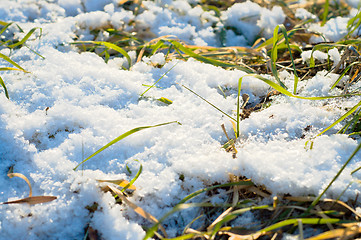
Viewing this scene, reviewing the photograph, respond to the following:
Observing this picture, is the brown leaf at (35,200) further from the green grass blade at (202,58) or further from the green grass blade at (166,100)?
the green grass blade at (202,58)

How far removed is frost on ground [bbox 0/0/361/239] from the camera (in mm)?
935

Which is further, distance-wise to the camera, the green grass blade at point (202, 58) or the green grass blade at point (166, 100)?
the green grass blade at point (202, 58)

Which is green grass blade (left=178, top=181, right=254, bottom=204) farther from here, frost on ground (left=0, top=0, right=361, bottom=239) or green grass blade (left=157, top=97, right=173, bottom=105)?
green grass blade (left=157, top=97, right=173, bottom=105)

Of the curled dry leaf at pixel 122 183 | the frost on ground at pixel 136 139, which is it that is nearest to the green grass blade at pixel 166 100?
the frost on ground at pixel 136 139

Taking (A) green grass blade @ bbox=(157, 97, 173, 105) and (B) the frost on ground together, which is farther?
(A) green grass blade @ bbox=(157, 97, 173, 105)

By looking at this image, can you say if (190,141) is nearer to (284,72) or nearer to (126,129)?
(126,129)

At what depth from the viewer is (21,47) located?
1.62 metres

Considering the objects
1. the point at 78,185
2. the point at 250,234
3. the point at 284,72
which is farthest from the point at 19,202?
the point at 284,72

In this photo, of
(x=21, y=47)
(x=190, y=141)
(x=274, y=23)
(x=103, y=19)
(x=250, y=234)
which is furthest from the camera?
(x=274, y=23)

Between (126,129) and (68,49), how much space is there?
0.78 metres

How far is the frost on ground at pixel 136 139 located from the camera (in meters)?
0.94

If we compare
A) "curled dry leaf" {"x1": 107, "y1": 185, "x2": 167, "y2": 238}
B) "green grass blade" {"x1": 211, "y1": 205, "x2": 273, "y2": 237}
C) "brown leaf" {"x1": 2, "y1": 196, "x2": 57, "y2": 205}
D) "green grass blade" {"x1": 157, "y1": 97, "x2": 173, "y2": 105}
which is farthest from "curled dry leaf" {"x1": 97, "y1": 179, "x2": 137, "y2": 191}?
"green grass blade" {"x1": 157, "y1": 97, "x2": 173, "y2": 105}

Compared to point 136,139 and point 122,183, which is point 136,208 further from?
point 136,139

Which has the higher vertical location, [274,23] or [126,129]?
[274,23]
